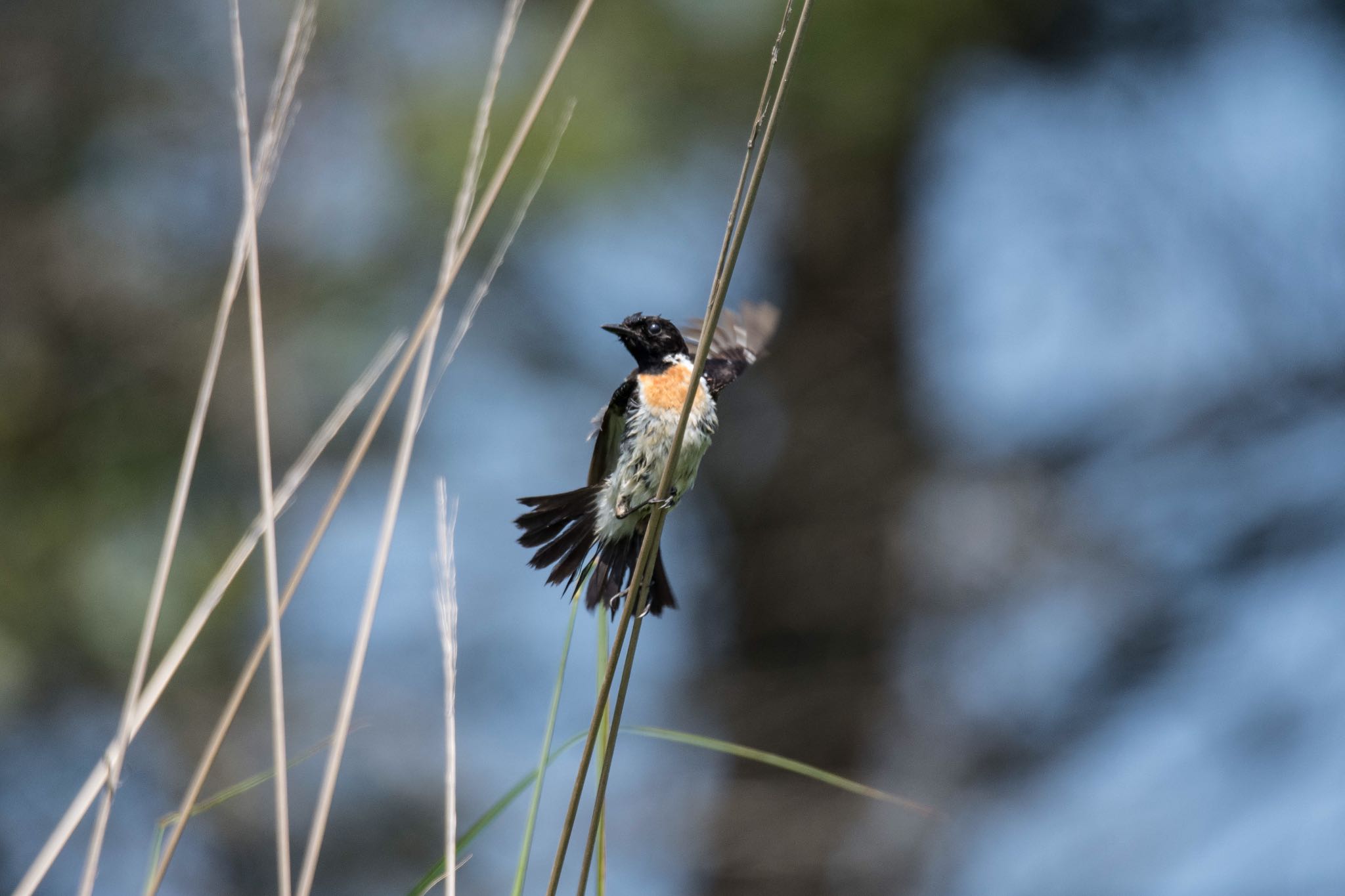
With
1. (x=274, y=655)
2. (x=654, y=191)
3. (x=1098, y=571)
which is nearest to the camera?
(x=274, y=655)

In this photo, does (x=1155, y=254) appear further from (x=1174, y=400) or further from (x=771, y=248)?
(x=771, y=248)

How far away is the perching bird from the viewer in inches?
76.7

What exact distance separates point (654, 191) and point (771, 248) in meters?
1.36

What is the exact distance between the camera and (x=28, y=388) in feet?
15.9

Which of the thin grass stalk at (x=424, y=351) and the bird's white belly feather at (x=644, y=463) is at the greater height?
the bird's white belly feather at (x=644, y=463)

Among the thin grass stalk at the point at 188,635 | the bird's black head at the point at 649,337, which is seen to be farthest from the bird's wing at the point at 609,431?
the thin grass stalk at the point at 188,635

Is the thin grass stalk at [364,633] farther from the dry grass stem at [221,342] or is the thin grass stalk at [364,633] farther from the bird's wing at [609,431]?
the bird's wing at [609,431]

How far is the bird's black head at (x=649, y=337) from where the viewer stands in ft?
7.72

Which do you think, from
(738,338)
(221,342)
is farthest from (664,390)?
(221,342)

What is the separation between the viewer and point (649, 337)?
7.79 ft

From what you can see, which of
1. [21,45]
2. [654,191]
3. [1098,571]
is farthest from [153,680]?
[21,45]

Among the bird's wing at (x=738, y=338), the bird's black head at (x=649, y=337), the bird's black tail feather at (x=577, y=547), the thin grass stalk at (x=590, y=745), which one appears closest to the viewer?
the thin grass stalk at (x=590, y=745)

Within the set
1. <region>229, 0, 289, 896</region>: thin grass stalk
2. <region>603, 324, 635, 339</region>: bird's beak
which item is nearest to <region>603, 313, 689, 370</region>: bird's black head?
<region>603, 324, 635, 339</region>: bird's beak

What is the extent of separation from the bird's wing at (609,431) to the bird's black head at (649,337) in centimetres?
14
